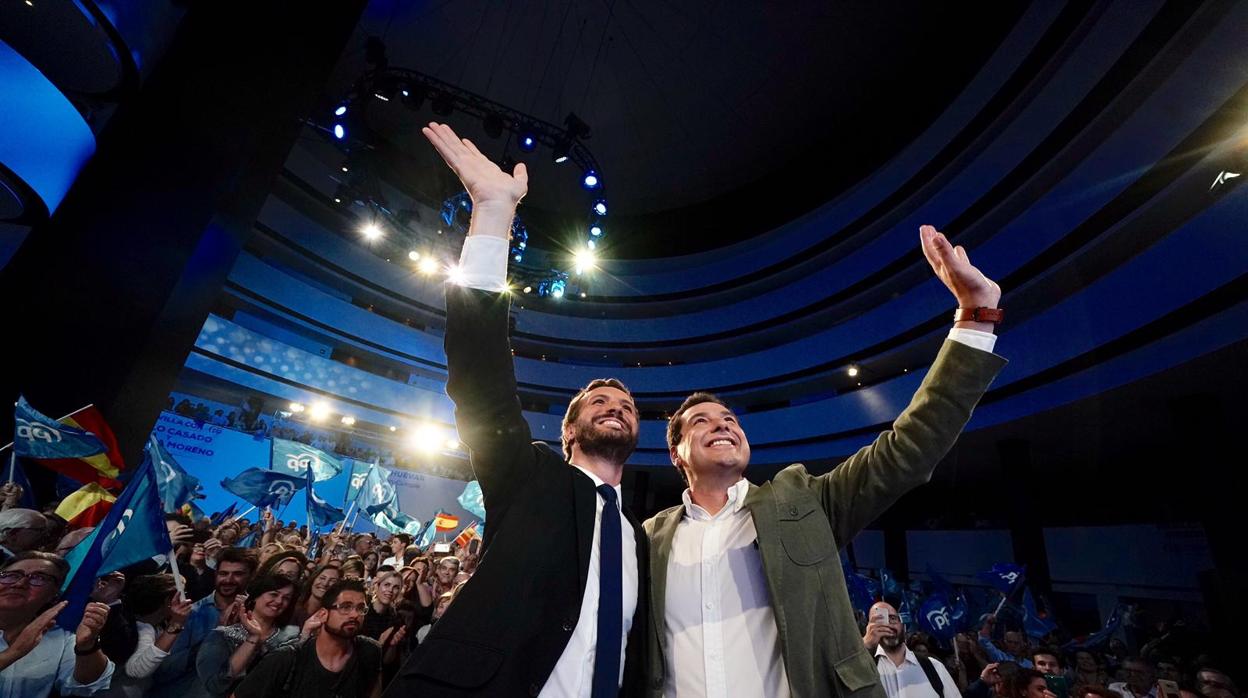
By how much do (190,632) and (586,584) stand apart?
309cm

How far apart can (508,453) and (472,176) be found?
33.2 inches

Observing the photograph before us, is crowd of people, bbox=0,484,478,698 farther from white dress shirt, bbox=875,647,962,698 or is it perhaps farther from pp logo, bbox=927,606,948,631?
pp logo, bbox=927,606,948,631

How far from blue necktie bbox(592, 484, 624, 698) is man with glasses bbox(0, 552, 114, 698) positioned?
2605mm

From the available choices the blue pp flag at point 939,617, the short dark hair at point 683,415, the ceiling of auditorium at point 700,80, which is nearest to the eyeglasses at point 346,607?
the short dark hair at point 683,415

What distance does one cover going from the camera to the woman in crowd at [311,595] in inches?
150

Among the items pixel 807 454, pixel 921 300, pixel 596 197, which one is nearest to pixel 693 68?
pixel 596 197

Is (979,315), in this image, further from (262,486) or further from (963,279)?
(262,486)

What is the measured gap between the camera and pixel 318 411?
17000 mm

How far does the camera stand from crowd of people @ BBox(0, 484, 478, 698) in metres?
2.44

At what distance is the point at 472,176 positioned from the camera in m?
1.60

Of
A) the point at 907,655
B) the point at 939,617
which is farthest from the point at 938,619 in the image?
the point at 907,655

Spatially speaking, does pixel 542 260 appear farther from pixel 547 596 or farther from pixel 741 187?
pixel 547 596

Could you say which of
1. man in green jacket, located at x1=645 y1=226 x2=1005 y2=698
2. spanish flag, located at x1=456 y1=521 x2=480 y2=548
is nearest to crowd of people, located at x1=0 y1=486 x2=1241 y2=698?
man in green jacket, located at x1=645 y1=226 x2=1005 y2=698

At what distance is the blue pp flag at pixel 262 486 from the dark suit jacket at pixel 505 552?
26.5ft
